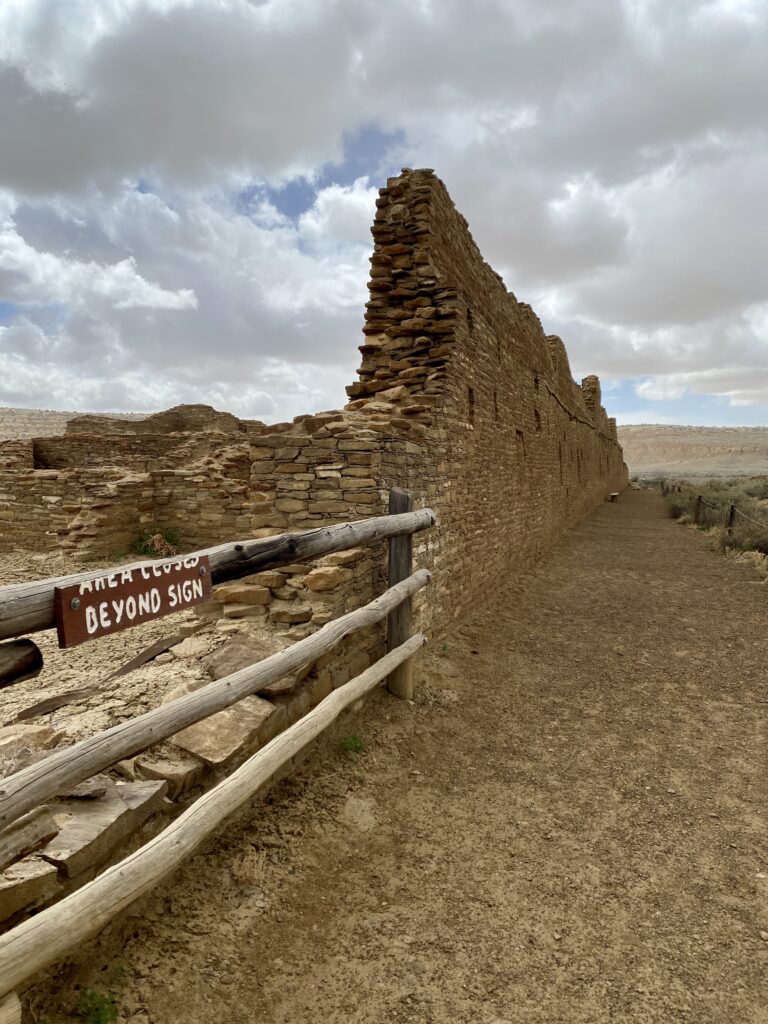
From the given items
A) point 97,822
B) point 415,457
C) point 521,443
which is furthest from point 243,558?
point 521,443

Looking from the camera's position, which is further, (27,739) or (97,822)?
(27,739)

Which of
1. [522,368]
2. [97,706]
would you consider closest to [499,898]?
[97,706]

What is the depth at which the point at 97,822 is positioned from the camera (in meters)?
2.17

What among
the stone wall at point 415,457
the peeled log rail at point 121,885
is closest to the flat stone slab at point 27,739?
the peeled log rail at point 121,885

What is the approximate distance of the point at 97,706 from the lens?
3184 millimetres

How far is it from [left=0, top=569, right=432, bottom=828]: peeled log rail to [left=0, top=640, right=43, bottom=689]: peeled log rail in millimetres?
292

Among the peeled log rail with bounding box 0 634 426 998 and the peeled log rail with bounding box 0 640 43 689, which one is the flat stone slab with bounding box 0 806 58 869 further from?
the peeled log rail with bounding box 0 640 43 689

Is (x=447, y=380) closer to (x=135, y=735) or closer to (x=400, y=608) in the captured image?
(x=400, y=608)

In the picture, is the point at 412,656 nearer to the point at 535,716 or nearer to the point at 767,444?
the point at 535,716

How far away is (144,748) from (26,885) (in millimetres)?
509

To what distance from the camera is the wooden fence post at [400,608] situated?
4.40m

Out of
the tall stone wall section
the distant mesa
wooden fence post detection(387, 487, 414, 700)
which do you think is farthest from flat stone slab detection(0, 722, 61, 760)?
the distant mesa

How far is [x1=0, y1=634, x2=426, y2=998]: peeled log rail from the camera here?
1.61 m

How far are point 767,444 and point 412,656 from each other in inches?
4502
